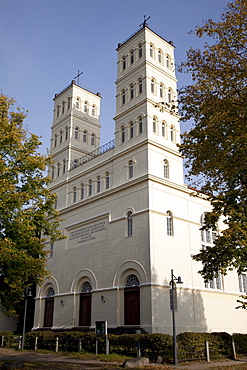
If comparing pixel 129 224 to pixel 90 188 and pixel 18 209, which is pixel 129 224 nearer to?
pixel 90 188

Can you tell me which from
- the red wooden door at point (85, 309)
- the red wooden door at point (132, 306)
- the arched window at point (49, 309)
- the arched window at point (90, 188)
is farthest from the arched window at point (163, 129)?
the arched window at point (49, 309)

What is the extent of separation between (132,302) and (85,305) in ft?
20.1

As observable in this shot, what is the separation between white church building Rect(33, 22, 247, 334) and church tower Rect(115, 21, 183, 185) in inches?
3.9

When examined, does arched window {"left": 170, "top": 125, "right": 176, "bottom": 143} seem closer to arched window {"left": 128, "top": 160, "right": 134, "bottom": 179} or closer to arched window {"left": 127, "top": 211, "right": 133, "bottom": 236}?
arched window {"left": 128, "top": 160, "right": 134, "bottom": 179}

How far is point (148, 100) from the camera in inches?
1216

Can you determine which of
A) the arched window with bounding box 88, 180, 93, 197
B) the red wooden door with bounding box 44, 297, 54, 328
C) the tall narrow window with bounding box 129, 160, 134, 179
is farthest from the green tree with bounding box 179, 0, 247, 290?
the red wooden door with bounding box 44, 297, 54, 328

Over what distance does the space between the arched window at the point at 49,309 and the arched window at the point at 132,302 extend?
→ 35.4 ft

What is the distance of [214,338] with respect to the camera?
21031mm

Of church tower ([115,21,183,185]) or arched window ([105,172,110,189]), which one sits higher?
church tower ([115,21,183,185])

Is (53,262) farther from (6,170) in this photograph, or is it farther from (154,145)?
(6,170)

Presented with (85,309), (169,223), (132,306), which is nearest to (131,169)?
(169,223)

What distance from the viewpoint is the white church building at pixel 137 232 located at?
26.6 meters

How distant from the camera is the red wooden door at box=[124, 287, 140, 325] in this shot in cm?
2591

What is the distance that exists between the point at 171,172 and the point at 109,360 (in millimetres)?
15907
